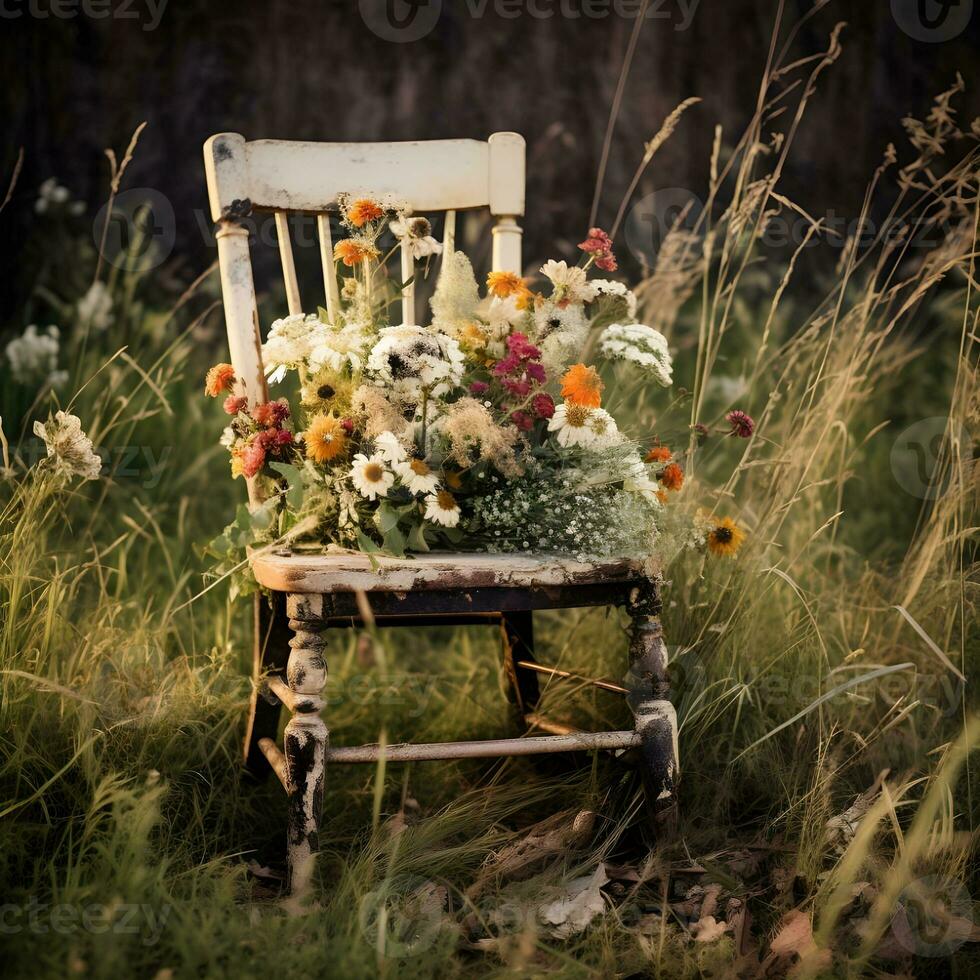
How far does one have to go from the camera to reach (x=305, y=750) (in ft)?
4.99

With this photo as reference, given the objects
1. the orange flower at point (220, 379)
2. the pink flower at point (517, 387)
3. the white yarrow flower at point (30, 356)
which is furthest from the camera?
Result: the white yarrow flower at point (30, 356)

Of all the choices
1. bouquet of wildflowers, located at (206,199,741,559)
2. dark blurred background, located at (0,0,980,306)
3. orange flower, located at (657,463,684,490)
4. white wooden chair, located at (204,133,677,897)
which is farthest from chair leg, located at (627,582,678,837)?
dark blurred background, located at (0,0,980,306)

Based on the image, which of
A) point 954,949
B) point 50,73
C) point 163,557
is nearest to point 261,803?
point 163,557

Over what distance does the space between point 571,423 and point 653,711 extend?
18.6 inches

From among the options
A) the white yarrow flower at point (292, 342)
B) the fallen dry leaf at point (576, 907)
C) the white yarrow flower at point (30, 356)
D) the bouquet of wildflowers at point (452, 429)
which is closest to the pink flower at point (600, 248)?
the bouquet of wildflowers at point (452, 429)

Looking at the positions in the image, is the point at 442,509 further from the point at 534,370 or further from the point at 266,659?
the point at 266,659

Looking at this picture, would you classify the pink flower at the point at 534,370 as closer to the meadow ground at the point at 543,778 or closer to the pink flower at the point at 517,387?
the pink flower at the point at 517,387

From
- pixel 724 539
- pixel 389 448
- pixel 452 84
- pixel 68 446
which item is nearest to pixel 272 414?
pixel 389 448

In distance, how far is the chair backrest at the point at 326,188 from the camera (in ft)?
5.91

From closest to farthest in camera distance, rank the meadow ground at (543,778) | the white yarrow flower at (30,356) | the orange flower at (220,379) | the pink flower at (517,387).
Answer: the meadow ground at (543,778) → the pink flower at (517,387) → the orange flower at (220,379) → the white yarrow flower at (30,356)

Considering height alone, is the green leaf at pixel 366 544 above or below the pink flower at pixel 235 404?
below

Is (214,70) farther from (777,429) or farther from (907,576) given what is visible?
(907,576)

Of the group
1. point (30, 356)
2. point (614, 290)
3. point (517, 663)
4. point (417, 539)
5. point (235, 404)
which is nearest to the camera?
point (417, 539)

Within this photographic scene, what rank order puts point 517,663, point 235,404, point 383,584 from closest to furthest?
point 383,584, point 235,404, point 517,663
